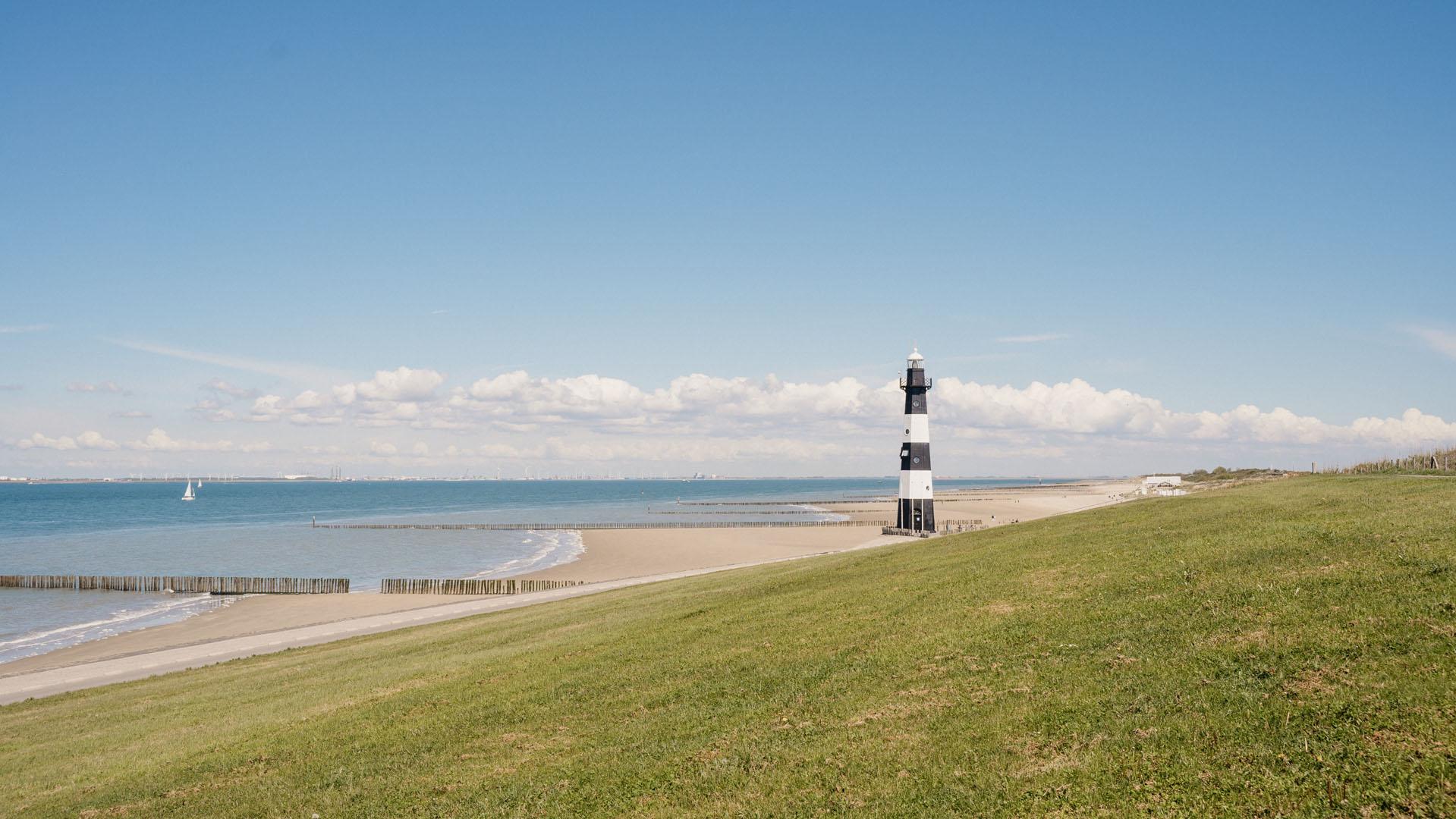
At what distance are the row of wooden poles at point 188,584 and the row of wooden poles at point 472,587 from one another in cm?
461

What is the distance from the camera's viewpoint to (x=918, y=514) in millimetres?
59688

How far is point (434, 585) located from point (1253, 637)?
160 feet

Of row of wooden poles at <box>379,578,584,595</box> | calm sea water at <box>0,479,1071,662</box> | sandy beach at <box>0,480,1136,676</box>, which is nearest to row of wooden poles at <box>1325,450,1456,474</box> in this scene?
sandy beach at <box>0,480,1136,676</box>

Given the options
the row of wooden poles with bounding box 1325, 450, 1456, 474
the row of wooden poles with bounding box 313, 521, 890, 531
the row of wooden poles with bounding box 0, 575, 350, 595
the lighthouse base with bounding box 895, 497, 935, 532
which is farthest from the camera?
the row of wooden poles with bounding box 313, 521, 890, 531

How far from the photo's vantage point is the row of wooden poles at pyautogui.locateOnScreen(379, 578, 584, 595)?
49.6 meters

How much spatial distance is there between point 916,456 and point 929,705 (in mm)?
A: 47726

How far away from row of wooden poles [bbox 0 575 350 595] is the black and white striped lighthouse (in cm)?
3631

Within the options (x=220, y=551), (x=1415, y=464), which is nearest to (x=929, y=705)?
(x=1415, y=464)

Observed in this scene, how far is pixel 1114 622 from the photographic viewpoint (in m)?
13.6

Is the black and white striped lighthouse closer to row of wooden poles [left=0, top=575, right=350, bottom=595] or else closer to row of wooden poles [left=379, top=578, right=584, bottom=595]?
row of wooden poles [left=379, top=578, right=584, bottom=595]

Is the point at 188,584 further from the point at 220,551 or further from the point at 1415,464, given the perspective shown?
the point at 1415,464

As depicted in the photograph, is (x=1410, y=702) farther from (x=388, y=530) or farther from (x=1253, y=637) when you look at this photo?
(x=388, y=530)

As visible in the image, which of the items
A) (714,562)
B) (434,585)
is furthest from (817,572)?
(714,562)

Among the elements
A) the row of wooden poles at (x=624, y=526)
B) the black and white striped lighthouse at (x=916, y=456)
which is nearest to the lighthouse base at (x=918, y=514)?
the black and white striped lighthouse at (x=916, y=456)
